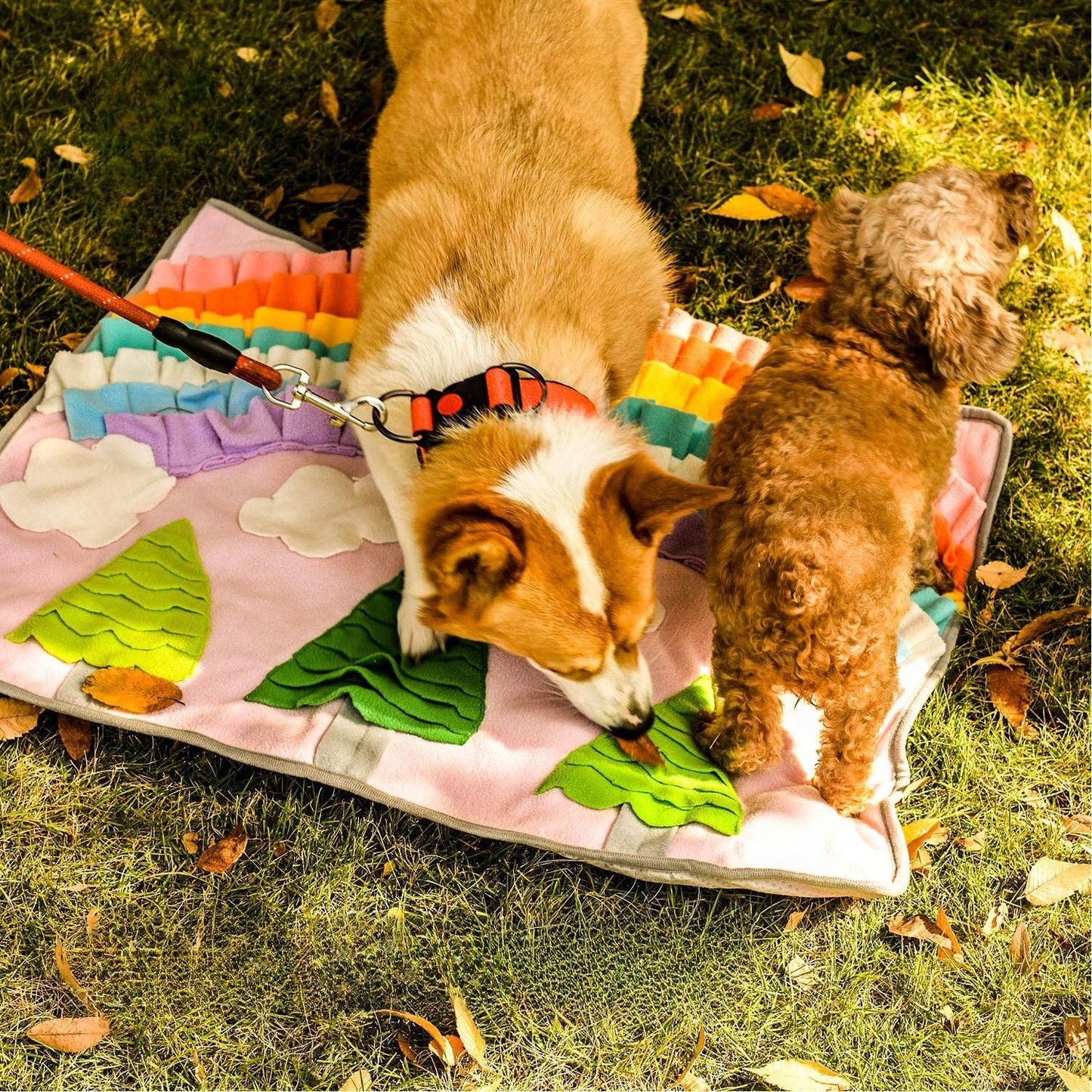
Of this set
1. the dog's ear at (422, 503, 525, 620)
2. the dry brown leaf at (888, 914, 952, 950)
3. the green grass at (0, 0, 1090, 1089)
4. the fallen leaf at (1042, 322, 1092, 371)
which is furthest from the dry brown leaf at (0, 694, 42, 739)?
the fallen leaf at (1042, 322, 1092, 371)

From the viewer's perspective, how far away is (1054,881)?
3.11 metres

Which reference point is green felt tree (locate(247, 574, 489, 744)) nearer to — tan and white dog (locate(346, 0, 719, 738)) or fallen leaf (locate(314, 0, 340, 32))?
tan and white dog (locate(346, 0, 719, 738))

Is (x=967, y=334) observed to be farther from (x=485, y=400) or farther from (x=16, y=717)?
(x=16, y=717)

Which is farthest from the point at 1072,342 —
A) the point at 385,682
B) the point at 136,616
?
the point at 136,616

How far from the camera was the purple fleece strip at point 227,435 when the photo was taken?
3.31m

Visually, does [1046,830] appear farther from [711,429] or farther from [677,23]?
[677,23]

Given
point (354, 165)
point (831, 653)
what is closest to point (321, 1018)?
point (831, 653)

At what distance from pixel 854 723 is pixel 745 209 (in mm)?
2444

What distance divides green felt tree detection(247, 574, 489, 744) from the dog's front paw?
32 mm

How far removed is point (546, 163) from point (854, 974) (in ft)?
9.62

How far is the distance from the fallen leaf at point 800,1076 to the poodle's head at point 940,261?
7.75 feet

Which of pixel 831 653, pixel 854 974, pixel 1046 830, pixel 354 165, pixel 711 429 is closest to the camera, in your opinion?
pixel 831 653

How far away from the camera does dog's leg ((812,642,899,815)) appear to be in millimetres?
2541

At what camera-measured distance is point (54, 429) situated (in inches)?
131
